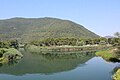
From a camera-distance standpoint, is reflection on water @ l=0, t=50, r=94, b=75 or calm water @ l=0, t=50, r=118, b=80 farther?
reflection on water @ l=0, t=50, r=94, b=75

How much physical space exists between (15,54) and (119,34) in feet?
158

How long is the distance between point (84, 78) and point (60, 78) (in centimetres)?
627

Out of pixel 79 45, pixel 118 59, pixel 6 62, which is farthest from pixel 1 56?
pixel 79 45

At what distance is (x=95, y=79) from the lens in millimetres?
56344

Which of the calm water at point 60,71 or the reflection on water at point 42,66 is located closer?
the calm water at point 60,71

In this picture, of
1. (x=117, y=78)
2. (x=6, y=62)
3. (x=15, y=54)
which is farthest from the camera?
(x=15, y=54)

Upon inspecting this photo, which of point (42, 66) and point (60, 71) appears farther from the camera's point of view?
point (42, 66)

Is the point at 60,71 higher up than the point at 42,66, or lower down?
higher up

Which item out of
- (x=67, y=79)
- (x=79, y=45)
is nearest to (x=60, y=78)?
(x=67, y=79)

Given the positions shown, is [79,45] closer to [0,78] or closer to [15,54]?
[15,54]

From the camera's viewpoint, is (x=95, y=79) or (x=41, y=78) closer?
(x=95, y=79)

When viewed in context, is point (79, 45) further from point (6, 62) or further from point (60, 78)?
point (60, 78)

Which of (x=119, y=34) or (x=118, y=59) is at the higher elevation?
(x=119, y=34)

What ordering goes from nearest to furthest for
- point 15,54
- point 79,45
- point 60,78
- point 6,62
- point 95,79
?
point 95,79
point 60,78
point 6,62
point 15,54
point 79,45
